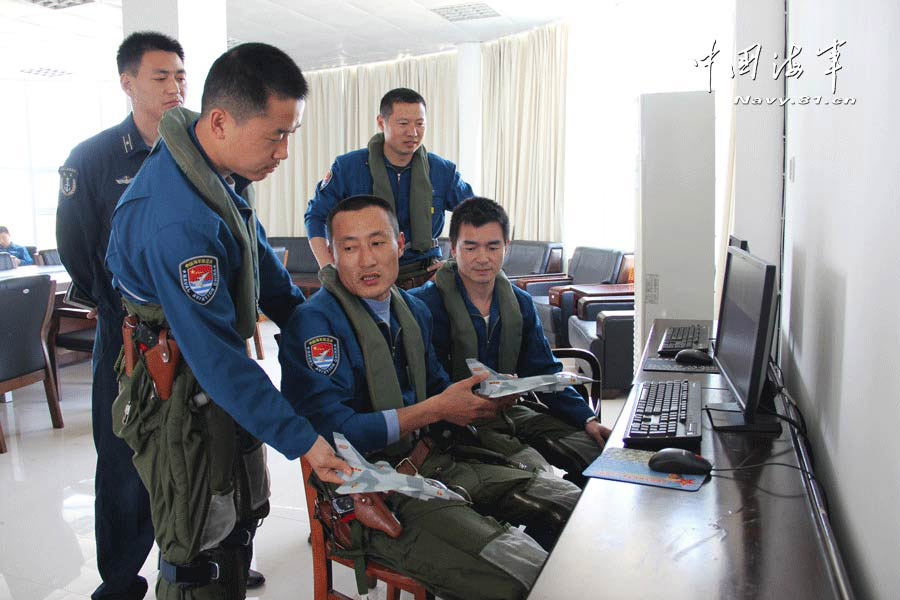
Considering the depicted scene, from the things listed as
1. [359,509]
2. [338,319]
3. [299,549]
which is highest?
[338,319]

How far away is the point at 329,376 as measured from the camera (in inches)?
64.5

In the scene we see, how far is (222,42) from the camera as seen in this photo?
4344mm

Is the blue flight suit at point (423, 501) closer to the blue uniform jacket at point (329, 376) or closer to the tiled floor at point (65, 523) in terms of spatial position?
the blue uniform jacket at point (329, 376)

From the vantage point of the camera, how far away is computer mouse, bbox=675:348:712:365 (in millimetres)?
2211

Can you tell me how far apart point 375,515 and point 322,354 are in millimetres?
407

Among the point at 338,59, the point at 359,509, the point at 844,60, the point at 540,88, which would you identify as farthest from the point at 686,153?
the point at 338,59

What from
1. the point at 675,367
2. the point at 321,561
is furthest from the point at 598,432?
the point at 321,561

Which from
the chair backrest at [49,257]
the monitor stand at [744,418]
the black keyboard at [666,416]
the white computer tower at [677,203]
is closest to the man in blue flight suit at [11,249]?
the chair backrest at [49,257]

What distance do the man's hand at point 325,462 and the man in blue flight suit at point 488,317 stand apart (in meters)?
0.82

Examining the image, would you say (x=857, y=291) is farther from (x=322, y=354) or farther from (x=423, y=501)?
(x=322, y=354)

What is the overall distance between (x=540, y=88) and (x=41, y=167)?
7.43 meters

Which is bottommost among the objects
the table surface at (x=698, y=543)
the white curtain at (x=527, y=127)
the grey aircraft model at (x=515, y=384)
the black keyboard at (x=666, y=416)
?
the table surface at (x=698, y=543)

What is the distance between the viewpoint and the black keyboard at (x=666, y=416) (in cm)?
146

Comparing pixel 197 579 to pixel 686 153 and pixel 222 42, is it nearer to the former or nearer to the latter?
pixel 686 153
